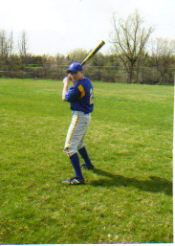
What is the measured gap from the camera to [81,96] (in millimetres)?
3959

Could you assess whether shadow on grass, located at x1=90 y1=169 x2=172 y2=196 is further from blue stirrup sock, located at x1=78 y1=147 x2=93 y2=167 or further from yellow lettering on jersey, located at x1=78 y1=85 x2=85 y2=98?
yellow lettering on jersey, located at x1=78 y1=85 x2=85 y2=98

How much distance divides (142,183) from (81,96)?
6.16 feet

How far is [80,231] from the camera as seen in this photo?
2.89m

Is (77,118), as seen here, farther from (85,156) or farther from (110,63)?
(110,63)

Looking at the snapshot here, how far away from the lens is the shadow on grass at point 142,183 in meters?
4.05

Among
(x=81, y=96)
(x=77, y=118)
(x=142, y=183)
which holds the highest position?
(x=81, y=96)

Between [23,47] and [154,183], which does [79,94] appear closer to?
[154,183]

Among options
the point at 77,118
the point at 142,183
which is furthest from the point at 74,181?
the point at 142,183

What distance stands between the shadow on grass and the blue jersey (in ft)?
4.22

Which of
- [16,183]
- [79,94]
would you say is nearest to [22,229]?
[16,183]

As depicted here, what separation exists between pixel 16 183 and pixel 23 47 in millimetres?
42566

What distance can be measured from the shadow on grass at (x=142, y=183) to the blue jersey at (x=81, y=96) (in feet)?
4.22

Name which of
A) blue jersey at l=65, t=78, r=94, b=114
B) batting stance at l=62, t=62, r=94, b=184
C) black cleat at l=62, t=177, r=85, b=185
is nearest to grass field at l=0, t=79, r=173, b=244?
black cleat at l=62, t=177, r=85, b=185

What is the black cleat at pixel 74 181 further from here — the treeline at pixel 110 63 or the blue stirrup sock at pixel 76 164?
the treeline at pixel 110 63
